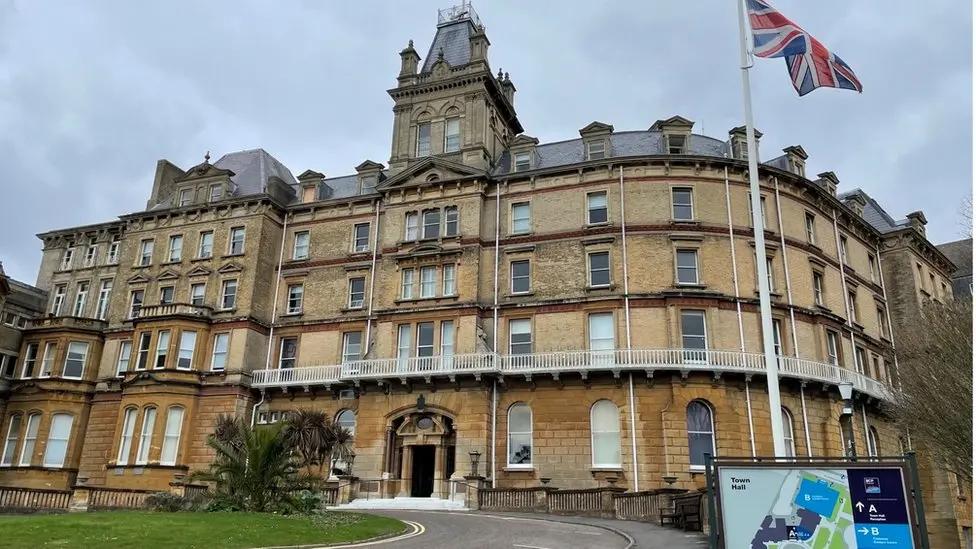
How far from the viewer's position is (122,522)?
18203 millimetres

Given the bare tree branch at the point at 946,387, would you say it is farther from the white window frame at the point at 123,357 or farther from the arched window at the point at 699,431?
the white window frame at the point at 123,357

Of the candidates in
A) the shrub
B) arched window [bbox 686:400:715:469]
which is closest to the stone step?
the shrub

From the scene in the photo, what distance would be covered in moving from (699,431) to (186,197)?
32.8 m

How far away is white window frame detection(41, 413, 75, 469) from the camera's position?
39531mm

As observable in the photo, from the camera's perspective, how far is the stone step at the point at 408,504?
29.4 m

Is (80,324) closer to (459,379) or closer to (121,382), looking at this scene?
(121,382)

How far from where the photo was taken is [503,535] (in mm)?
19203

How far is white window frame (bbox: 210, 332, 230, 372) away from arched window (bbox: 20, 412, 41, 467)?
11122 millimetres

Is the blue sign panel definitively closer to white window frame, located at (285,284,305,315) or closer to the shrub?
the shrub

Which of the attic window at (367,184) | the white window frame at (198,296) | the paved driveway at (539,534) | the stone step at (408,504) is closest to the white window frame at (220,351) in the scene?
the white window frame at (198,296)

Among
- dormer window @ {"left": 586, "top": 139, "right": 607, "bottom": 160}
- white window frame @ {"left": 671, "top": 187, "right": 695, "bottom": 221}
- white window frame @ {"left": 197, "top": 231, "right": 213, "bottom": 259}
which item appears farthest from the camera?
white window frame @ {"left": 197, "top": 231, "right": 213, "bottom": 259}

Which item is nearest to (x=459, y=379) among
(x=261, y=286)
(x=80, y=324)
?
(x=261, y=286)

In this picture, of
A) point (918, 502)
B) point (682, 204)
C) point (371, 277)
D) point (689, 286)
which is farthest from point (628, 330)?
point (918, 502)

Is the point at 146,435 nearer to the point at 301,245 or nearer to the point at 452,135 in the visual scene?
the point at 301,245
